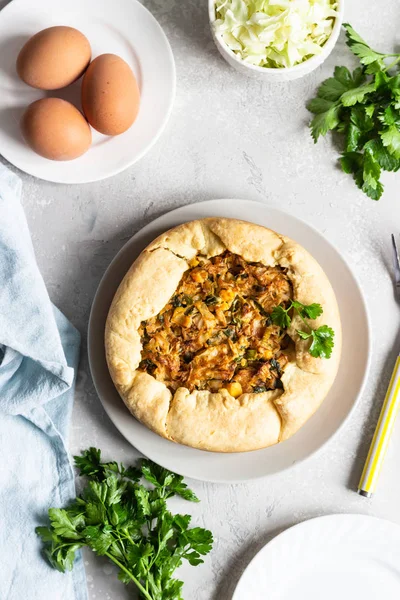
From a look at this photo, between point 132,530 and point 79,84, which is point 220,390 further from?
point 79,84

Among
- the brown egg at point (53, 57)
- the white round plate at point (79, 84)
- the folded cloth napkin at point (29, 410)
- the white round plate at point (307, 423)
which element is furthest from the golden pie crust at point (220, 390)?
the brown egg at point (53, 57)

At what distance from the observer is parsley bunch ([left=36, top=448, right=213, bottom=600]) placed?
7.97 ft

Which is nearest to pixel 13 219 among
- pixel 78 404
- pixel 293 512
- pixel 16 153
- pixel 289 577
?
pixel 16 153

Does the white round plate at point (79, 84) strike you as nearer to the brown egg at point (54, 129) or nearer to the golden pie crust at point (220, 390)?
the brown egg at point (54, 129)

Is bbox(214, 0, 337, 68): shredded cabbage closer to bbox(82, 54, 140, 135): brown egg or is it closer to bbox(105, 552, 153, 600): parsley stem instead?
bbox(82, 54, 140, 135): brown egg

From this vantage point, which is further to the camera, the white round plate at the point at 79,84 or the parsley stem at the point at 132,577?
the white round plate at the point at 79,84

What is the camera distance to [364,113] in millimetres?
2562

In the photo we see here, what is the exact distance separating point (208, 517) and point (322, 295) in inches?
36.4

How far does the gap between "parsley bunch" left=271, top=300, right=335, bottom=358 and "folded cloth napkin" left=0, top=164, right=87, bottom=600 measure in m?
0.74

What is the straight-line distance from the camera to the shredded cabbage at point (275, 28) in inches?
93.0

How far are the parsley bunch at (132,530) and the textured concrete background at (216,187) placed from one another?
163 mm

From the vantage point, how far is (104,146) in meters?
2.59

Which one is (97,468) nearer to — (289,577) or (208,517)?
(208,517)

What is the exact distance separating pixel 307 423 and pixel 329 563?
0.56 metres
